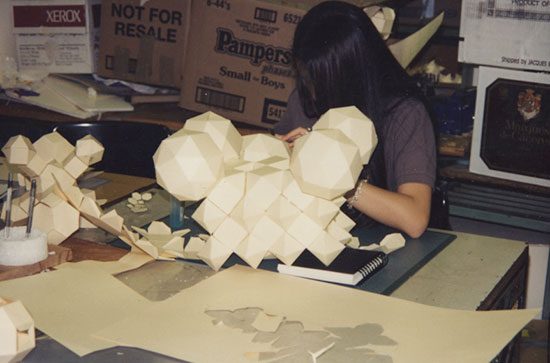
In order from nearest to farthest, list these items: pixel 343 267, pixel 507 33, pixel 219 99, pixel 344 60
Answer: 1. pixel 343 267
2. pixel 344 60
3. pixel 507 33
4. pixel 219 99

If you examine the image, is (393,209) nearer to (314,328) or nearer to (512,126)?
(314,328)

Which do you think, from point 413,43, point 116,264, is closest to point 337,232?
point 116,264

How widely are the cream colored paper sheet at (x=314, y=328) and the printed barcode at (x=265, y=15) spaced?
1.51 m

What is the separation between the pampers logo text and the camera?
2863 mm

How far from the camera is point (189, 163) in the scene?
150 centimetres

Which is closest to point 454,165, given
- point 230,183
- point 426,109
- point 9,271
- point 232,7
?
point 426,109

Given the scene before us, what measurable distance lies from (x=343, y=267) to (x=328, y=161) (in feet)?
0.74

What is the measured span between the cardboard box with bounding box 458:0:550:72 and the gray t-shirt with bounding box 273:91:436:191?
1.89 feet

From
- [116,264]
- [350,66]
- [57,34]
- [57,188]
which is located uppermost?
[350,66]

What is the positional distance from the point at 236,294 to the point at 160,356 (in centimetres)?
26

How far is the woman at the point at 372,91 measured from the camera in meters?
1.98

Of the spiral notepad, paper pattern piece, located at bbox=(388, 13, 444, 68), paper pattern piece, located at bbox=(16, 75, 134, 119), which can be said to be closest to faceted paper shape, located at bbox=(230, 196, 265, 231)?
the spiral notepad

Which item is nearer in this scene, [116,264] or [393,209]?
[116,264]

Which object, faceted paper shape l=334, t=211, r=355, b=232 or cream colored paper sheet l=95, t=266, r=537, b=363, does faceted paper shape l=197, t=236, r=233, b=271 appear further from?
faceted paper shape l=334, t=211, r=355, b=232
